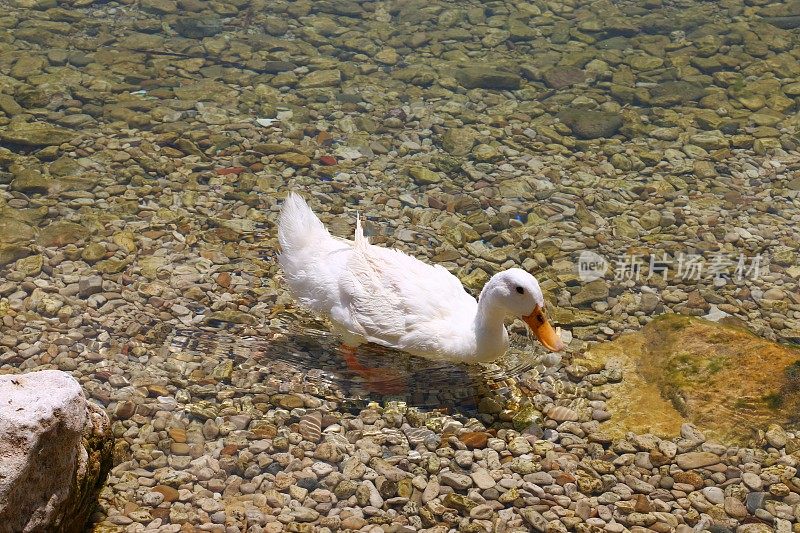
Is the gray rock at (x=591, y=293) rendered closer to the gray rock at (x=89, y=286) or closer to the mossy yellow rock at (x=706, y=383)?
the mossy yellow rock at (x=706, y=383)

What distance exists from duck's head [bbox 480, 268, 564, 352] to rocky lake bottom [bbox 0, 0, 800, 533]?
0.53 m

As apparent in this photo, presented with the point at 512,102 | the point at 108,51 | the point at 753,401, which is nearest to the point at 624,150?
the point at 512,102

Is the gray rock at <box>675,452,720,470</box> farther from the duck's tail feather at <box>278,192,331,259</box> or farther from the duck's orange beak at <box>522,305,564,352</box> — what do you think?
the duck's tail feather at <box>278,192,331,259</box>

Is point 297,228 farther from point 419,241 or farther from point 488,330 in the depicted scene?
point 488,330

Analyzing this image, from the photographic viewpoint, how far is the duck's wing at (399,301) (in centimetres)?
485

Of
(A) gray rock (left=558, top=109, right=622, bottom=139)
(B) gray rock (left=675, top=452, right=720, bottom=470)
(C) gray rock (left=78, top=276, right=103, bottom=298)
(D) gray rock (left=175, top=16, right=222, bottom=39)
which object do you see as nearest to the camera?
(B) gray rock (left=675, top=452, right=720, bottom=470)

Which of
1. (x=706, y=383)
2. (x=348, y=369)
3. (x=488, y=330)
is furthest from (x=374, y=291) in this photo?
(x=706, y=383)

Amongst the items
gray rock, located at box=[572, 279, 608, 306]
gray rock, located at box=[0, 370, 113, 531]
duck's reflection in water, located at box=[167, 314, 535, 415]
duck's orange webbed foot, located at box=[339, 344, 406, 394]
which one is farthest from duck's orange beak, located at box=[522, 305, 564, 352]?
gray rock, located at box=[0, 370, 113, 531]

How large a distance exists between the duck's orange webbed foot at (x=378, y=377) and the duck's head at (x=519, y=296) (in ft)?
2.56

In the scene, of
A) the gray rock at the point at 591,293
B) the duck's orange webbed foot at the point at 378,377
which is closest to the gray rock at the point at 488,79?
the gray rock at the point at 591,293

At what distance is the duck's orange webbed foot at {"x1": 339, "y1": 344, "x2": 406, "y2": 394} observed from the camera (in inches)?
196

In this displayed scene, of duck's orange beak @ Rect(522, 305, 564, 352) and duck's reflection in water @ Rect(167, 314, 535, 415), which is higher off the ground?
duck's orange beak @ Rect(522, 305, 564, 352)

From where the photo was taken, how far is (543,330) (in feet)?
15.6

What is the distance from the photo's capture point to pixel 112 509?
406 cm
